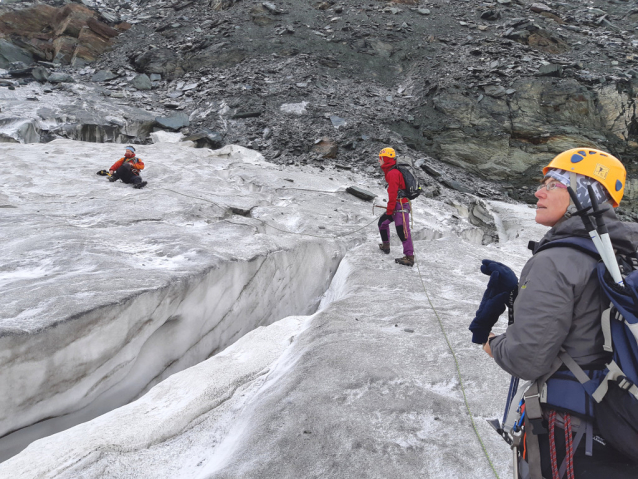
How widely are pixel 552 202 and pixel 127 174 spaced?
7968 mm

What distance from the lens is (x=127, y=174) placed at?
8008 millimetres

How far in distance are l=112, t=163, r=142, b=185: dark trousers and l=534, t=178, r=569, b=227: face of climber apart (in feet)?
25.4

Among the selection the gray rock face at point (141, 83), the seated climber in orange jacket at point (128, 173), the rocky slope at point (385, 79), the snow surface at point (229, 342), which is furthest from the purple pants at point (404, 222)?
the gray rock face at point (141, 83)

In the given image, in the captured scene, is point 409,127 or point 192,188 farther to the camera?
point 409,127

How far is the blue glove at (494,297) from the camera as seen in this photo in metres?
1.58

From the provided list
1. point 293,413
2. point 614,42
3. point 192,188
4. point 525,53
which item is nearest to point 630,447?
point 293,413

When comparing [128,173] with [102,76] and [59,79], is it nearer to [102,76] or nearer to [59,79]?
[59,79]

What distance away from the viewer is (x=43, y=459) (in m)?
2.44

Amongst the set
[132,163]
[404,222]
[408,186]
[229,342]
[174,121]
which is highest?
[408,186]

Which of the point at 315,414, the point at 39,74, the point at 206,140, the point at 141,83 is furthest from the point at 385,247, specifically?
the point at 39,74

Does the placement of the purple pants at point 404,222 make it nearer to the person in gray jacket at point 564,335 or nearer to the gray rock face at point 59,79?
the person in gray jacket at point 564,335

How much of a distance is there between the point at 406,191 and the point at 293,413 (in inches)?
149

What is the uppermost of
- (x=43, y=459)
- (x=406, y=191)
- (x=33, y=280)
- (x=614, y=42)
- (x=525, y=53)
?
(x=614, y=42)

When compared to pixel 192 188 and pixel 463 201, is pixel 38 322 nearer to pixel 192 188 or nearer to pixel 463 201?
pixel 192 188
